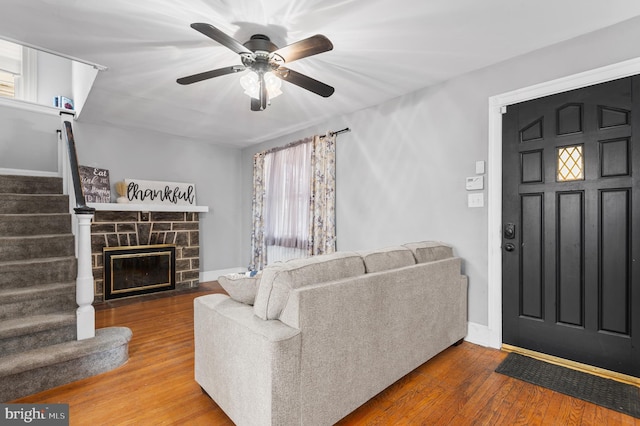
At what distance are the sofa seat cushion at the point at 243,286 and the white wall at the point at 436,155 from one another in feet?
6.99

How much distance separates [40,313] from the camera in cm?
244

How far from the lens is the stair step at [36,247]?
2.70m

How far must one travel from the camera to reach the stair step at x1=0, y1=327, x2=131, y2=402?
6.48ft

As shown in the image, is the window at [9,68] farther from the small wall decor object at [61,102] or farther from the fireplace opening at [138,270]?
the fireplace opening at [138,270]

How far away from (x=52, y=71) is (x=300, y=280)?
556cm

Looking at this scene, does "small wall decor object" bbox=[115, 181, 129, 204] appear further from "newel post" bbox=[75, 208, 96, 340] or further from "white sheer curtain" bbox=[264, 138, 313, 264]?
"newel post" bbox=[75, 208, 96, 340]

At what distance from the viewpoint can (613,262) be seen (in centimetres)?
221

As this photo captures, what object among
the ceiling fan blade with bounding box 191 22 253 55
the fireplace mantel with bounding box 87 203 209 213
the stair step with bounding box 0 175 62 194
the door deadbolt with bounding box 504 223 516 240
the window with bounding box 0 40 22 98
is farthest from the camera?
the window with bounding box 0 40 22 98

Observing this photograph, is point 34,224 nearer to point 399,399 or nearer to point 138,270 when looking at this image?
point 138,270

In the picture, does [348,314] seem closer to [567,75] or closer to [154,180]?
[567,75]

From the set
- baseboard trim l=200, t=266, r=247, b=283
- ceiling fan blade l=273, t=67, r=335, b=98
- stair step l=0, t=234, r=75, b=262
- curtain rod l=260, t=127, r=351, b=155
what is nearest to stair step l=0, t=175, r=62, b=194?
stair step l=0, t=234, r=75, b=262

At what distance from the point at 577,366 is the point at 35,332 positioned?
13.4 feet

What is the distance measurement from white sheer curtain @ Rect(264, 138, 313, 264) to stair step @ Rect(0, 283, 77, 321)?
274cm

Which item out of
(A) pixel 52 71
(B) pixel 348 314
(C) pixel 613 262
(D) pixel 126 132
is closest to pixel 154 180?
(D) pixel 126 132
